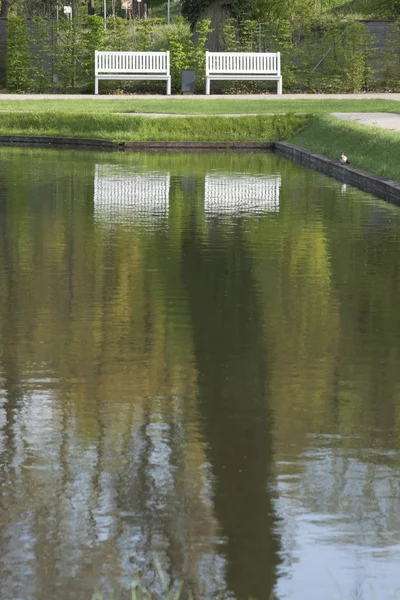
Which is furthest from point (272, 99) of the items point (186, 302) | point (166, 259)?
point (186, 302)

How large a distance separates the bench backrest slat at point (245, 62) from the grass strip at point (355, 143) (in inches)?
360

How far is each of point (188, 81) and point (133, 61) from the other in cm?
151

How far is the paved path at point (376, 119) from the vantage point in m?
21.7

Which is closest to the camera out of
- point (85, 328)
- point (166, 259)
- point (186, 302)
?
point (85, 328)

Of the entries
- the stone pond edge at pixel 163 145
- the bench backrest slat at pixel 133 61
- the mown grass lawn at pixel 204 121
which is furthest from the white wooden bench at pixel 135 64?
the stone pond edge at pixel 163 145

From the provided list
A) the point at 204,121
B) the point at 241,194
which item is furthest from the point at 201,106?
the point at 241,194

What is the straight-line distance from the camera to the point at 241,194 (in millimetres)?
15906

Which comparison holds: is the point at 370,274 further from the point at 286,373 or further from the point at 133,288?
the point at 286,373

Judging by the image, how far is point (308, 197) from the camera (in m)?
15.6

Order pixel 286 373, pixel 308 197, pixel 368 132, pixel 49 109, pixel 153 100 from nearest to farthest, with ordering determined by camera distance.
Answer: pixel 286 373, pixel 308 197, pixel 368 132, pixel 49 109, pixel 153 100

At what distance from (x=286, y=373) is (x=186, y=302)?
2.09 meters

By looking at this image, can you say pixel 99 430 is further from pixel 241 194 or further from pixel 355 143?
pixel 355 143

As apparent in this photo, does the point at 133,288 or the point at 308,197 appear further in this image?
the point at 308,197

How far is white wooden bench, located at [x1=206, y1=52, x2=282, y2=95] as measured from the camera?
3341 cm
